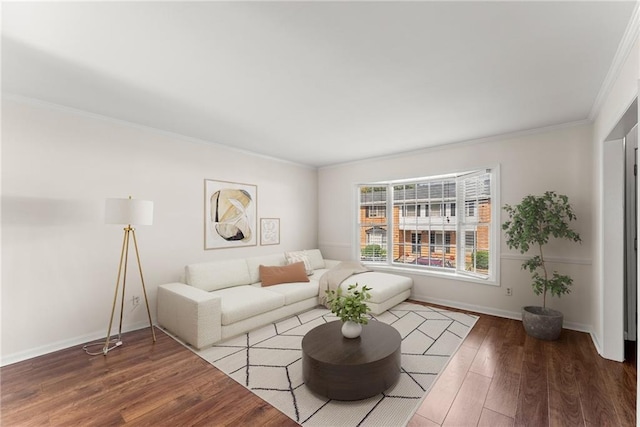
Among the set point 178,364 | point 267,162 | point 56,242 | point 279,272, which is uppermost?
point 267,162

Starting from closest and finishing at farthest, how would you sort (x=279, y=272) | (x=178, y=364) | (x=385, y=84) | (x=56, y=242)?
1. (x=385, y=84)
2. (x=178, y=364)
3. (x=56, y=242)
4. (x=279, y=272)

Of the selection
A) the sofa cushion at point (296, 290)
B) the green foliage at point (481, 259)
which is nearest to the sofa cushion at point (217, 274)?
the sofa cushion at point (296, 290)

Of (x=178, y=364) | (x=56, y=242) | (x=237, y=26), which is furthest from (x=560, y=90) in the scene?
(x=56, y=242)

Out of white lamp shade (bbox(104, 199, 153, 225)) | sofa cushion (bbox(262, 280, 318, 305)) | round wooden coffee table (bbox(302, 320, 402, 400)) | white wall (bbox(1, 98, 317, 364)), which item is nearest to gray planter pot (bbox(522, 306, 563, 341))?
round wooden coffee table (bbox(302, 320, 402, 400))

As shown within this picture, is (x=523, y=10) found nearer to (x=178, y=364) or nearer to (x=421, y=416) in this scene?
(x=421, y=416)

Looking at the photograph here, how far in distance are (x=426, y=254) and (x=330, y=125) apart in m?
2.81

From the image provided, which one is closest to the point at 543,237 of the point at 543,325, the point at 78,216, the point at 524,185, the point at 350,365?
the point at 524,185

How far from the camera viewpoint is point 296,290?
3.93m

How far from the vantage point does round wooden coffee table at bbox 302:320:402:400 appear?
2061 millimetres

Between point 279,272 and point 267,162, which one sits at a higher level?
point 267,162

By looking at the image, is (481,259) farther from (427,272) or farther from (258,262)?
(258,262)

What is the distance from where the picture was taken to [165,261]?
3.72 meters

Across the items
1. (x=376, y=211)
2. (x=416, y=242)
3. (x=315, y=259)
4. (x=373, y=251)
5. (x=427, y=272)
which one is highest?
(x=376, y=211)

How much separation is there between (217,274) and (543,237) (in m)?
4.06
